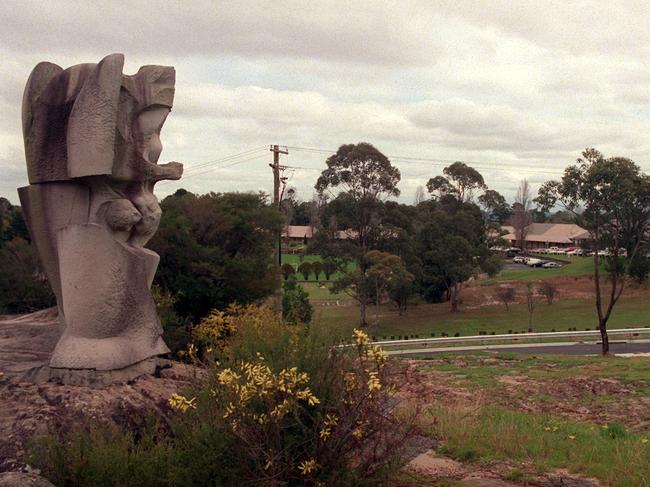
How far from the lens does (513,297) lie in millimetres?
42938

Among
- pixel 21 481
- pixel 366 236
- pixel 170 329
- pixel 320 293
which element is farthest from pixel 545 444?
pixel 320 293

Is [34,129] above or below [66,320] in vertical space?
above

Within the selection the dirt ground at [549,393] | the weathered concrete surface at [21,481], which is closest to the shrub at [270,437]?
the weathered concrete surface at [21,481]

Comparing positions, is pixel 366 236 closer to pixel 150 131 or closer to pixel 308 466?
pixel 150 131

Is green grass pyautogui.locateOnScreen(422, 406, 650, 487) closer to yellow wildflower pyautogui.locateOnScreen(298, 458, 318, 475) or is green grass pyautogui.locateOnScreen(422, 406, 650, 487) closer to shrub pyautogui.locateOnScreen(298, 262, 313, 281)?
yellow wildflower pyautogui.locateOnScreen(298, 458, 318, 475)

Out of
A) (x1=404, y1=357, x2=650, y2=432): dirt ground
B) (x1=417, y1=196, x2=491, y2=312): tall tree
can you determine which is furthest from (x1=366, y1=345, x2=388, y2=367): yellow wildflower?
(x1=417, y1=196, x2=491, y2=312): tall tree

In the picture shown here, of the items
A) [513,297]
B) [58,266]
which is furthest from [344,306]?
[58,266]

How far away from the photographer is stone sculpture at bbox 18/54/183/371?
6672 mm

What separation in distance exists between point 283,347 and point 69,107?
365 cm

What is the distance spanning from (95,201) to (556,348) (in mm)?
22022

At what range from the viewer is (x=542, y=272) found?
188 ft

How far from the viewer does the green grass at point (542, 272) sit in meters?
52.8

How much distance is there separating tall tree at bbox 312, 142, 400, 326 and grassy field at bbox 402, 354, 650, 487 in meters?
18.0

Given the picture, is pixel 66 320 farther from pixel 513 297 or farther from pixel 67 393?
pixel 513 297
